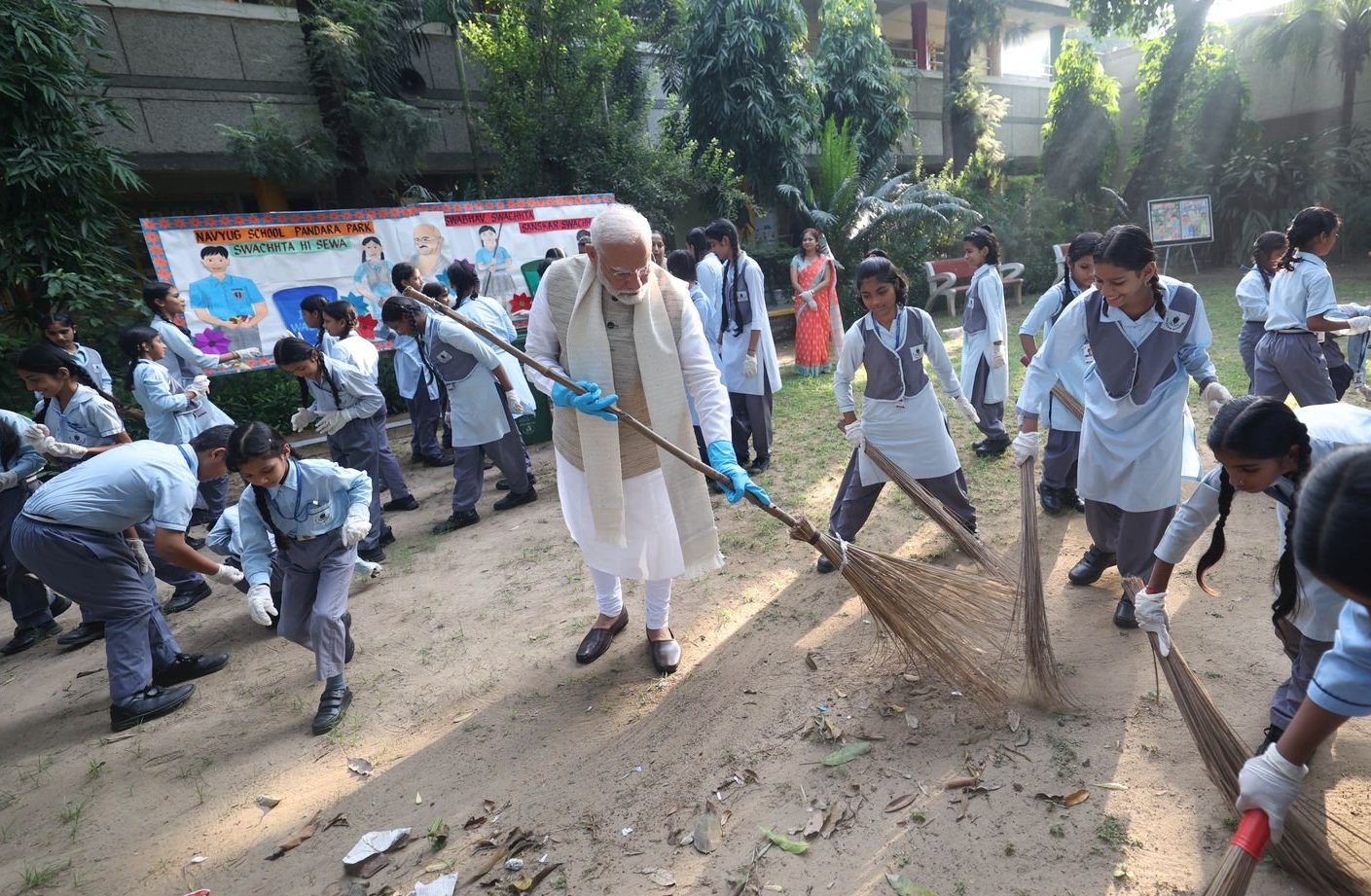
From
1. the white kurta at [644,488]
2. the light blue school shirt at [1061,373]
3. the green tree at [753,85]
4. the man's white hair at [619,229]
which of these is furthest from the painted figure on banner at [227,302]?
the green tree at [753,85]

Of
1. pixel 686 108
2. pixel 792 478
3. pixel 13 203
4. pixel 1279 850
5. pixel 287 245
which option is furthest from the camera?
pixel 686 108

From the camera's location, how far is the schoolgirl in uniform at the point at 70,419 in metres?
4.10

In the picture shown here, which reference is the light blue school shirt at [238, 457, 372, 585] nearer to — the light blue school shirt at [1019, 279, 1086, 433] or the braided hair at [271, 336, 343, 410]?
the braided hair at [271, 336, 343, 410]

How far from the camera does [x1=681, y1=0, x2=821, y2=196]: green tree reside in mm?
11688

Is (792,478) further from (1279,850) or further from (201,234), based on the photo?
(201,234)

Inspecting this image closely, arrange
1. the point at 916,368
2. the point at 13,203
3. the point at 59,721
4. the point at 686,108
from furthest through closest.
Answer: the point at 686,108 < the point at 13,203 < the point at 916,368 < the point at 59,721

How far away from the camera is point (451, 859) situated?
2412 mm

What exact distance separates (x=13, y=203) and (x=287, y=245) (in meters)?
2.20

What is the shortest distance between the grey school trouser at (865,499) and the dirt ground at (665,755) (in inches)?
11.3

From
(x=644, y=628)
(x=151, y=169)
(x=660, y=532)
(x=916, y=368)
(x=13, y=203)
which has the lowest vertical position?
(x=644, y=628)

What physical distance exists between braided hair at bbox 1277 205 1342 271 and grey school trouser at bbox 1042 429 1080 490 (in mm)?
1602

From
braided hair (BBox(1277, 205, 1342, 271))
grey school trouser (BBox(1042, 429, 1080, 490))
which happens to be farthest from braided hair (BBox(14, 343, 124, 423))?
braided hair (BBox(1277, 205, 1342, 271))

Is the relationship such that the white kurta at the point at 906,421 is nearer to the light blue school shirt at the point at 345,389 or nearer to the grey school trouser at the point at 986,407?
the grey school trouser at the point at 986,407

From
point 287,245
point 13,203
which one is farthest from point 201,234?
point 13,203
